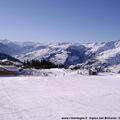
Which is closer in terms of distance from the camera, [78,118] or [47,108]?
[78,118]

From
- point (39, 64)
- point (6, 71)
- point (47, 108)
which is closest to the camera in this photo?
point (47, 108)

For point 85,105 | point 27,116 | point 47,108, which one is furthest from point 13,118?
point 85,105

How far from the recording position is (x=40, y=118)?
476 inches

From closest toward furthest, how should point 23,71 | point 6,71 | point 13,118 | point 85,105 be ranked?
point 13,118, point 85,105, point 6,71, point 23,71

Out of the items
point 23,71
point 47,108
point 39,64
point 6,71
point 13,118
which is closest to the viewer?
point 13,118

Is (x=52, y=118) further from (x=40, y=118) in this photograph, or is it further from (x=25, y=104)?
(x=25, y=104)

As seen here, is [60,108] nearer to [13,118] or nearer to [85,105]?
[85,105]

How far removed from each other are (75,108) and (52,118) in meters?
2.73

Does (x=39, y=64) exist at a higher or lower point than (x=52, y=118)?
higher

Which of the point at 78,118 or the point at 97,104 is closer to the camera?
the point at 78,118

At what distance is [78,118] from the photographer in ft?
39.8

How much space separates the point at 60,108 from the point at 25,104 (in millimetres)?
2552

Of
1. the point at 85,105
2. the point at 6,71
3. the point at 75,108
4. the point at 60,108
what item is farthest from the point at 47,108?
the point at 6,71

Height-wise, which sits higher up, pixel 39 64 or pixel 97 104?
pixel 39 64
